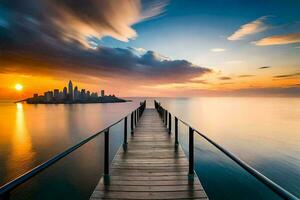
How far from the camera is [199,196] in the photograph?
4.18 meters

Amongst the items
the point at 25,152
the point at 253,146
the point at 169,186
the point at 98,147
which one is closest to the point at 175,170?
the point at 169,186

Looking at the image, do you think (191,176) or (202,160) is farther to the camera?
(202,160)

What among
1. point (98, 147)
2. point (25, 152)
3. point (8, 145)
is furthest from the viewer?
point (8, 145)

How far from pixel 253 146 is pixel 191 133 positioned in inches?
787

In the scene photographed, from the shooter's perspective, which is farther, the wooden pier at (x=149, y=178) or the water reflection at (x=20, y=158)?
the water reflection at (x=20, y=158)

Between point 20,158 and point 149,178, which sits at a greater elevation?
point 149,178

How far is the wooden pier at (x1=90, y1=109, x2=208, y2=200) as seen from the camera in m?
4.25

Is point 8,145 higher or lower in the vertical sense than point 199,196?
lower

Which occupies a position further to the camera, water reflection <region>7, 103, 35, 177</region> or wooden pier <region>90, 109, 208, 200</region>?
water reflection <region>7, 103, 35, 177</region>

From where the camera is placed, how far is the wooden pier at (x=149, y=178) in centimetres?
425

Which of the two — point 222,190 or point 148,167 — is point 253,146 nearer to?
point 222,190

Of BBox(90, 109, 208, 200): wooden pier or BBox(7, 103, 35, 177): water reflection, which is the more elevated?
BBox(90, 109, 208, 200): wooden pier

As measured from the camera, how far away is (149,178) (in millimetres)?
5082

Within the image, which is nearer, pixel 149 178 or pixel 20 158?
pixel 149 178
